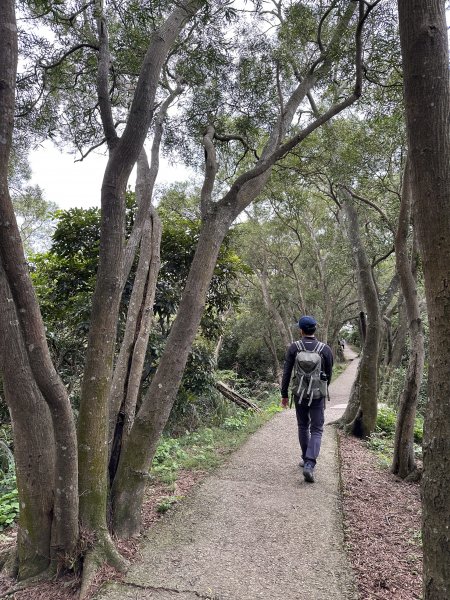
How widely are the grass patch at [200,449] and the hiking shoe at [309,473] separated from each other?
4.13 ft

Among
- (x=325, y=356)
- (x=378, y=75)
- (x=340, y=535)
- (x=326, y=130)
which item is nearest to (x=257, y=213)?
(x=326, y=130)

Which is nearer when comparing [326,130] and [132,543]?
[132,543]

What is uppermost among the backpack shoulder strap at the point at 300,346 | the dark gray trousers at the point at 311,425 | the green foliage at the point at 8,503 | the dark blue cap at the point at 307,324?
the dark blue cap at the point at 307,324

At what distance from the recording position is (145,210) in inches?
171

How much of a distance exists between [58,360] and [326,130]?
6.54 m

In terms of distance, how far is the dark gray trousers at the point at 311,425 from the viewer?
4773 mm

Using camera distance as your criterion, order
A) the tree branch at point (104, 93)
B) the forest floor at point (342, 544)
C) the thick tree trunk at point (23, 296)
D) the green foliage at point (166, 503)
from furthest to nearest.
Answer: the green foliage at point (166, 503)
the tree branch at point (104, 93)
the forest floor at point (342, 544)
the thick tree trunk at point (23, 296)

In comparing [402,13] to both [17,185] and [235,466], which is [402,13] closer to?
[235,466]

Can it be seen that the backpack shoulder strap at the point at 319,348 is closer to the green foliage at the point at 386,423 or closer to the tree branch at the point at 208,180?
the tree branch at the point at 208,180

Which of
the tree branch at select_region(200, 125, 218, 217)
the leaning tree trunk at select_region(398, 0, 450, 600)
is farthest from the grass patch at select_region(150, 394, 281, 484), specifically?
the leaning tree trunk at select_region(398, 0, 450, 600)

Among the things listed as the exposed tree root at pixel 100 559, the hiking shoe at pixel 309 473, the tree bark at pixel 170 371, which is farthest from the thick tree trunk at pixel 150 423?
the hiking shoe at pixel 309 473

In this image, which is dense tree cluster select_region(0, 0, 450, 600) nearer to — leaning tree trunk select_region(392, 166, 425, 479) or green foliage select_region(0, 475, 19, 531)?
leaning tree trunk select_region(392, 166, 425, 479)

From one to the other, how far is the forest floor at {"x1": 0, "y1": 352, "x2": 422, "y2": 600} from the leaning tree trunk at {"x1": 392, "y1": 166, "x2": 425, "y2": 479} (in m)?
0.32

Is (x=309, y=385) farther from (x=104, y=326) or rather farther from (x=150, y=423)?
(x=104, y=326)
